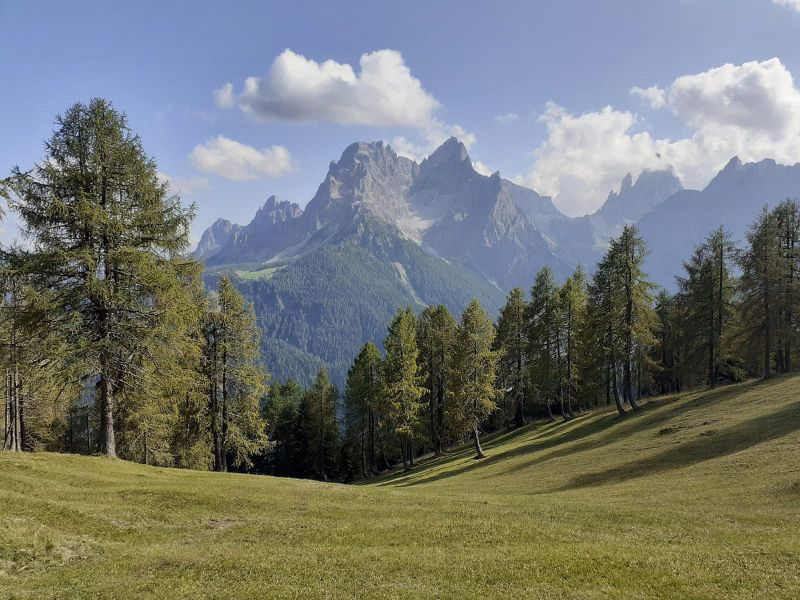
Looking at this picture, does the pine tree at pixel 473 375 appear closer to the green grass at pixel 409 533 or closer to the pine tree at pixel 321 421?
the green grass at pixel 409 533

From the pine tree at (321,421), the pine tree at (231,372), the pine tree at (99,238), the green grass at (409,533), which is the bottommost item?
the pine tree at (321,421)

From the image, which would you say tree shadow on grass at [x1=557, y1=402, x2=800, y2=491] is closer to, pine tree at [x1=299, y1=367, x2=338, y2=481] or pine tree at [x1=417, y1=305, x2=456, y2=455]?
pine tree at [x1=417, y1=305, x2=456, y2=455]

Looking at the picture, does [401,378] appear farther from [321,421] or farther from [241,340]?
[321,421]

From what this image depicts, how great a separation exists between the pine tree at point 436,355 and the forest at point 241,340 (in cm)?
28

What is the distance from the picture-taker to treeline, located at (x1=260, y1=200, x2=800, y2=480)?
47703 mm

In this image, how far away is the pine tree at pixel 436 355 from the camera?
5856 cm

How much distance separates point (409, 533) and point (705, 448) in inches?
945

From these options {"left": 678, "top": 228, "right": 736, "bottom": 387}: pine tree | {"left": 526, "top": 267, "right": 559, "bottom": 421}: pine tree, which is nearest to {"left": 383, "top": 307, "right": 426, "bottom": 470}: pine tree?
{"left": 526, "top": 267, "right": 559, "bottom": 421}: pine tree

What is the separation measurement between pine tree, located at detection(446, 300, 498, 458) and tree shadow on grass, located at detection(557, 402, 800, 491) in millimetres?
15683

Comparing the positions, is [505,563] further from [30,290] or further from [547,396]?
[547,396]

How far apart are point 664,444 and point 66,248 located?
38579mm

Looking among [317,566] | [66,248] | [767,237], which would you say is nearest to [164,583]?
[317,566]

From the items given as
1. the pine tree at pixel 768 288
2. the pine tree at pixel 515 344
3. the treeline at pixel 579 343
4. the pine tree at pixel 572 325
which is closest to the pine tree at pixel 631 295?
the treeline at pixel 579 343

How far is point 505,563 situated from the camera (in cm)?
1348
